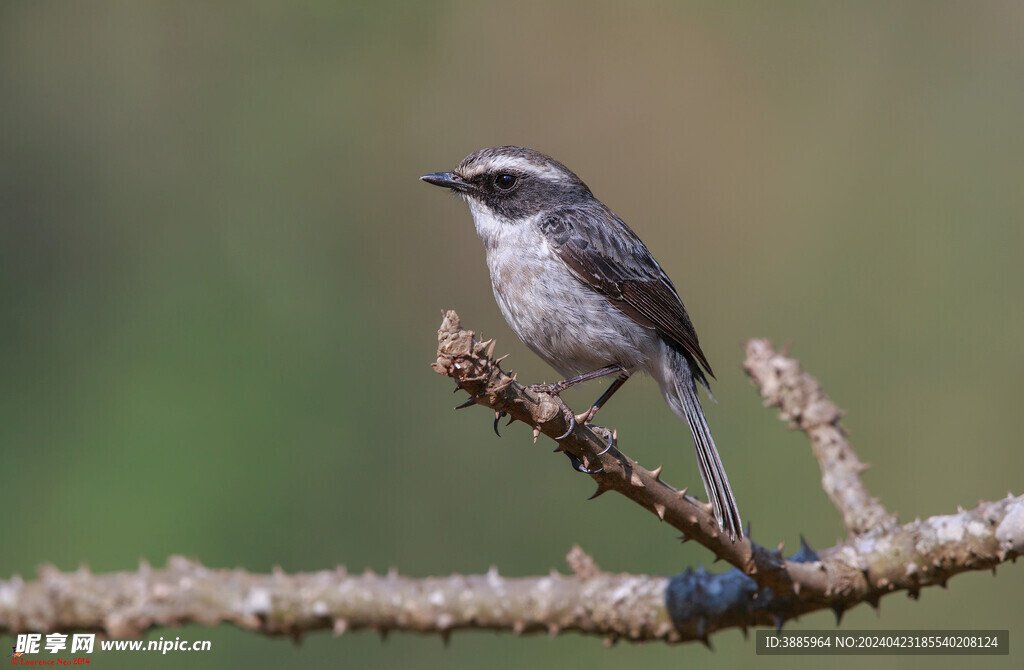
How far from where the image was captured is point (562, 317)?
4113 millimetres

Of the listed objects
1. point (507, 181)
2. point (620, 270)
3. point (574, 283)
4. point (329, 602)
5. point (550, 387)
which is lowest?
point (329, 602)

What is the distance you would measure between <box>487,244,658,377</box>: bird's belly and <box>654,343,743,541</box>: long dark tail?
0.20 m

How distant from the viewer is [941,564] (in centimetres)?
293

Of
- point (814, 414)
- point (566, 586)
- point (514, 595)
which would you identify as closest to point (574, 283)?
point (814, 414)

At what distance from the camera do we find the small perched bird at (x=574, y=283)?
416 centimetres

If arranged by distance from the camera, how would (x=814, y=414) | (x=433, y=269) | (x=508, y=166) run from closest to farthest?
(x=814, y=414), (x=508, y=166), (x=433, y=269)

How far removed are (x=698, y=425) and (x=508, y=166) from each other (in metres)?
1.60

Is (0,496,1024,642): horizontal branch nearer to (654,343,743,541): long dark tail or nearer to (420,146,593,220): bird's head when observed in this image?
(654,343,743,541): long dark tail

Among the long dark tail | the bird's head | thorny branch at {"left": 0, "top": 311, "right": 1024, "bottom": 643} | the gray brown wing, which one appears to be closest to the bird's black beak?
the bird's head

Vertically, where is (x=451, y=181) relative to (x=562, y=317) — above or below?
above

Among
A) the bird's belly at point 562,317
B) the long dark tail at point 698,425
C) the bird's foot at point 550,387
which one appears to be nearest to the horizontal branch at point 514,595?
the long dark tail at point 698,425

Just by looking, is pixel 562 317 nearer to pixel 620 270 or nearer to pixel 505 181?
pixel 620 270

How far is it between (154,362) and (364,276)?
5.02ft

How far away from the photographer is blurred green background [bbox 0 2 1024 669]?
5.10 meters
